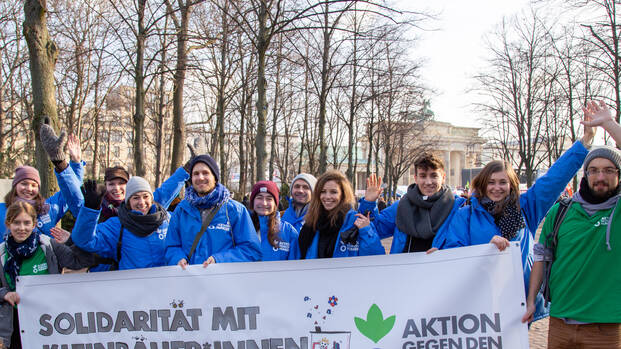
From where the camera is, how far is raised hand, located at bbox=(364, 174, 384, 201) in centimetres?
443

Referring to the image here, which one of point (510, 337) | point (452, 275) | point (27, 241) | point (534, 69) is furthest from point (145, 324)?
point (534, 69)

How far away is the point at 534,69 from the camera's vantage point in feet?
71.4

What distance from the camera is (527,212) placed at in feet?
13.0

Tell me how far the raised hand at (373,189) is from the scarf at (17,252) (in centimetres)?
285

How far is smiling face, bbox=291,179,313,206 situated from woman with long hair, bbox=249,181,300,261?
0.52 m

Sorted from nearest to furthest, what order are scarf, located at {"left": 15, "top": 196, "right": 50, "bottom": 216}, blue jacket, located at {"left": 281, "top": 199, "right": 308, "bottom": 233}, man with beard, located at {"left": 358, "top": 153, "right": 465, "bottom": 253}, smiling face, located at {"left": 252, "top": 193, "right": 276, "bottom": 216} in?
man with beard, located at {"left": 358, "top": 153, "right": 465, "bottom": 253}
smiling face, located at {"left": 252, "top": 193, "right": 276, "bottom": 216}
scarf, located at {"left": 15, "top": 196, "right": 50, "bottom": 216}
blue jacket, located at {"left": 281, "top": 199, "right": 308, "bottom": 233}

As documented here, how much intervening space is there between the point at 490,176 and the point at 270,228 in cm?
197

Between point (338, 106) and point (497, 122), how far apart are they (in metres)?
8.54

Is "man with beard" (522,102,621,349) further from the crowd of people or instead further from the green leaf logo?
the green leaf logo

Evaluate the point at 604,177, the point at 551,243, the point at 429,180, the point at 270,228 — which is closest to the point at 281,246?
the point at 270,228

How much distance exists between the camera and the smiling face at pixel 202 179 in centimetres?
406

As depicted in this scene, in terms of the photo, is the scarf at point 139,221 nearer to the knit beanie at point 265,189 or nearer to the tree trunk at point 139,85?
the knit beanie at point 265,189

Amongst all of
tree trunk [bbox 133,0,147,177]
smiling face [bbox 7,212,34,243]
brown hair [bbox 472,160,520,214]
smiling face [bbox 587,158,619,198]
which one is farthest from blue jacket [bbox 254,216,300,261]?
tree trunk [bbox 133,0,147,177]

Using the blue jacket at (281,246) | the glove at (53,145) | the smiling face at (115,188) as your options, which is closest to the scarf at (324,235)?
the blue jacket at (281,246)
